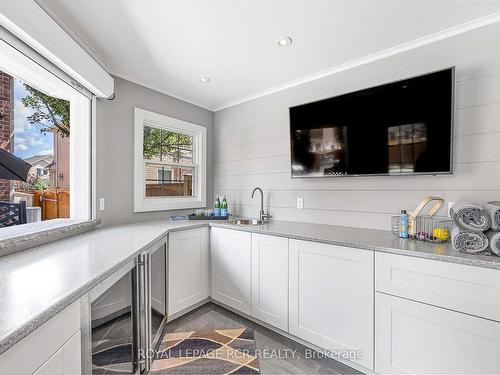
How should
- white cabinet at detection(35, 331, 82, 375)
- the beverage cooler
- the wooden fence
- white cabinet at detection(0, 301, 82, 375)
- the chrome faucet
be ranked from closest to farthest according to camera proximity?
white cabinet at detection(0, 301, 82, 375) < white cabinet at detection(35, 331, 82, 375) < the beverage cooler < the wooden fence < the chrome faucet

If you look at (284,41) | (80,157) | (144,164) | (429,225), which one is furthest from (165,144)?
(429,225)

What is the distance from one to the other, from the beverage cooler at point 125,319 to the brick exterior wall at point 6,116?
0.90 metres

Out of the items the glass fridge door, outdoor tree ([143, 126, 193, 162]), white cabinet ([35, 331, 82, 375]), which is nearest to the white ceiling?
outdoor tree ([143, 126, 193, 162])

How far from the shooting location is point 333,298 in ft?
5.70

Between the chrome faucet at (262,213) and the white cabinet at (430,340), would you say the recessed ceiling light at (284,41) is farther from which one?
the white cabinet at (430,340)

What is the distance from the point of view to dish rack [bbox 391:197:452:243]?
1.62 metres

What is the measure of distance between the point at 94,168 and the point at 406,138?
103 inches

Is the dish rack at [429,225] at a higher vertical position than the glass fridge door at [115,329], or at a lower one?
higher

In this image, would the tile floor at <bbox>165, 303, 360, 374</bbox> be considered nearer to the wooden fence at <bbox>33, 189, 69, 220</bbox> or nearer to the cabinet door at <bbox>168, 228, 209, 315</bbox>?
the cabinet door at <bbox>168, 228, 209, 315</bbox>

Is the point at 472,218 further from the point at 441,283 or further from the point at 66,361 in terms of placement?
the point at 66,361

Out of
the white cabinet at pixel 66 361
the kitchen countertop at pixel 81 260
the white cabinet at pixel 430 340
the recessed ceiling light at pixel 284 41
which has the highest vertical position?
the recessed ceiling light at pixel 284 41

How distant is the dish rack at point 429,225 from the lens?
162cm

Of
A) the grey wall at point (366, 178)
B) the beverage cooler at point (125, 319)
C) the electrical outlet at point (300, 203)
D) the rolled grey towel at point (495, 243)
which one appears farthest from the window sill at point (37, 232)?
the rolled grey towel at point (495, 243)

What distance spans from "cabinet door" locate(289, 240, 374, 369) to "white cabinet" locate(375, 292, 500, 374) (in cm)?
8
